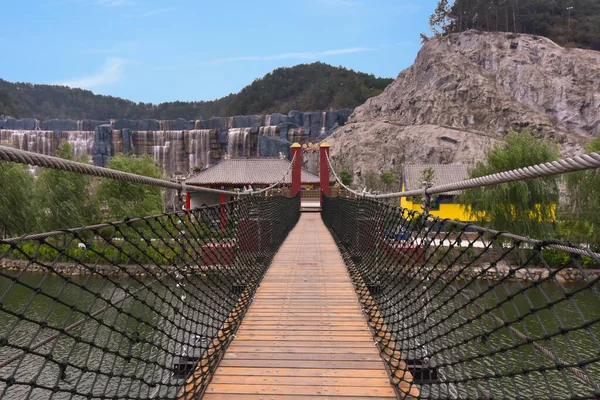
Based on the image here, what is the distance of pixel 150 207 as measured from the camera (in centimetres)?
1113

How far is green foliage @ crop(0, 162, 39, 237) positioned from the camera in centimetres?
1098

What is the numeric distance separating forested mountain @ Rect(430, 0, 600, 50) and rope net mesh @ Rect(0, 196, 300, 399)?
31226mm

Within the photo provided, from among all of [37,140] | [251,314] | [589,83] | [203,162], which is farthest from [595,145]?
[37,140]

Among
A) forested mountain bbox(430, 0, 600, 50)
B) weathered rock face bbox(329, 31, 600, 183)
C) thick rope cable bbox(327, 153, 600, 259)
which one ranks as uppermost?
forested mountain bbox(430, 0, 600, 50)

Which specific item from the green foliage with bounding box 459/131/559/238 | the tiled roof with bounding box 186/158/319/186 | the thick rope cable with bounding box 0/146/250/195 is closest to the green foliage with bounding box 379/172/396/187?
the tiled roof with bounding box 186/158/319/186

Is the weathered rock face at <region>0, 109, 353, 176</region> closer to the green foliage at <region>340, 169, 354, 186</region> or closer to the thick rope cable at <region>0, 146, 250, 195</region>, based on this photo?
the green foliage at <region>340, 169, 354, 186</region>

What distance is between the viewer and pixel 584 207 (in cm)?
1026

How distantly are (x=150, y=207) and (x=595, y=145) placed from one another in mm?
11986

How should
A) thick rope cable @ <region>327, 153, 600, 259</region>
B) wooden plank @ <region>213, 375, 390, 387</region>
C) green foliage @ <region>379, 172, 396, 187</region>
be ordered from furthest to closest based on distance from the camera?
1. green foliage @ <region>379, 172, 396, 187</region>
2. wooden plank @ <region>213, 375, 390, 387</region>
3. thick rope cable @ <region>327, 153, 600, 259</region>

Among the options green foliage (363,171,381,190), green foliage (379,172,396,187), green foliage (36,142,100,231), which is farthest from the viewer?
green foliage (363,171,381,190)

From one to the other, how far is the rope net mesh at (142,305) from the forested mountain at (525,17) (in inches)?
1229

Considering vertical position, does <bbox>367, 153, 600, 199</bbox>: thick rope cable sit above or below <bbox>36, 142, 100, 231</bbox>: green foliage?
above

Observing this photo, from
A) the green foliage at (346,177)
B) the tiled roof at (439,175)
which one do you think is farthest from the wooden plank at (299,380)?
the green foliage at (346,177)

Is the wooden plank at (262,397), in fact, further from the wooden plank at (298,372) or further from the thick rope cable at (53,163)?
the thick rope cable at (53,163)
